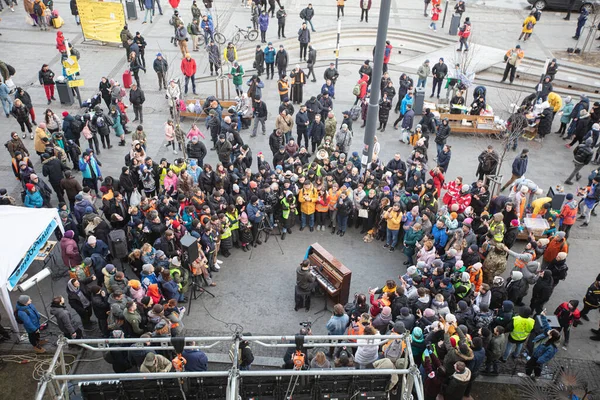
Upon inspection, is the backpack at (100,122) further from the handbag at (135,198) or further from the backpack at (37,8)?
the backpack at (37,8)

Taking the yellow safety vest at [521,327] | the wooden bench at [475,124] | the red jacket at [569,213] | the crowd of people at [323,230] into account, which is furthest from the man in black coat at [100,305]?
the wooden bench at [475,124]

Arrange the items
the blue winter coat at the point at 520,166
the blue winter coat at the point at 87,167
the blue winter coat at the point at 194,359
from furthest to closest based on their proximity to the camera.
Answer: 1. the blue winter coat at the point at 520,166
2. the blue winter coat at the point at 87,167
3. the blue winter coat at the point at 194,359

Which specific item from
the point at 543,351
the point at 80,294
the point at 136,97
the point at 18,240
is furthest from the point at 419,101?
the point at 18,240

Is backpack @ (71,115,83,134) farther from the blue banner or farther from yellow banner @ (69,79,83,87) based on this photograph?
the blue banner

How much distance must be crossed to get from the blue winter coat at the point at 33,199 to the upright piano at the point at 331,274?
287 inches

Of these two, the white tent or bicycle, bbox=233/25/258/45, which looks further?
bicycle, bbox=233/25/258/45

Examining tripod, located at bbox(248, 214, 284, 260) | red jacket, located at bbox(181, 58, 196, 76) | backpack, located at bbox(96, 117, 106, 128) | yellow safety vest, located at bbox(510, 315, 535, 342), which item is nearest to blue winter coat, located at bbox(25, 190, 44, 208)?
backpack, located at bbox(96, 117, 106, 128)

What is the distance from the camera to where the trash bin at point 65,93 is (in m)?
20.0

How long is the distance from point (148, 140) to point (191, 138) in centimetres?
332

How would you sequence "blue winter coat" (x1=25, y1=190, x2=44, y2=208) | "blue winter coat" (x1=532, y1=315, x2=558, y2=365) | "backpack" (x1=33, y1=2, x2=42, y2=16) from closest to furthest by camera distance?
"blue winter coat" (x1=532, y1=315, x2=558, y2=365) < "blue winter coat" (x1=25, y1=190, x2=44, y2=208) < "backpack" (x1=33, y1=2, x2=42, y2=16)

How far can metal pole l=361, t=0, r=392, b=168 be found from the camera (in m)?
12.6

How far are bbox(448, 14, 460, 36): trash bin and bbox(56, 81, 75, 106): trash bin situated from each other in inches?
757

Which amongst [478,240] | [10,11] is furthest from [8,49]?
[478,240]

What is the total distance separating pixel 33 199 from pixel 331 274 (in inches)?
317
